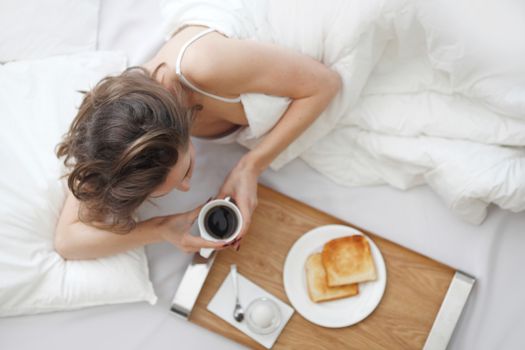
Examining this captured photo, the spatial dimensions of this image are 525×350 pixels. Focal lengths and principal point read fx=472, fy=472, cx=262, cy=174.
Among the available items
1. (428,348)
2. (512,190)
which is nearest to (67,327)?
(428,348)

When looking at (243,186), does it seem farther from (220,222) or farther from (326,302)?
(326,302)

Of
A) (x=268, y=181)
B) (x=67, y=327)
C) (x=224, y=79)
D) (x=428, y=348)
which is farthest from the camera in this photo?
(x=268, y=181)

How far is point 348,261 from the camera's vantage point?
1146mm

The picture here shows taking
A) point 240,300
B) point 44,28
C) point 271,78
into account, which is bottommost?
point 240,300

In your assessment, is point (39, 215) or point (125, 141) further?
point (39, 215)

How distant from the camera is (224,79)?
96cm

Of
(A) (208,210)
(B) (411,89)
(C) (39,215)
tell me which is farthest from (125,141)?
(B) (411,89)

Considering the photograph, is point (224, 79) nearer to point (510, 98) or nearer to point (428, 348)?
point (510, 98)

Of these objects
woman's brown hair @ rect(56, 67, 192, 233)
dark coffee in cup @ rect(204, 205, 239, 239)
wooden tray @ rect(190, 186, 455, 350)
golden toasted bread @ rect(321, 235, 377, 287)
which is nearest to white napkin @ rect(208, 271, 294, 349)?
wooden tray @ rect(190, 186, 455, 350)

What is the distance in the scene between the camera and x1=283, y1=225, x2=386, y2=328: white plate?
3.71 ft

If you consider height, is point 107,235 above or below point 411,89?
below

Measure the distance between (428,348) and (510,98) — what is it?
586 mm

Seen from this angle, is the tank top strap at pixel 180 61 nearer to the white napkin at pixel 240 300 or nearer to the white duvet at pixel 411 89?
the white duvet at pixel 411 89

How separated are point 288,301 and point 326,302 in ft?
0.31
